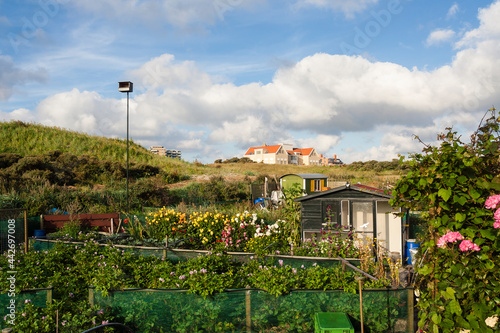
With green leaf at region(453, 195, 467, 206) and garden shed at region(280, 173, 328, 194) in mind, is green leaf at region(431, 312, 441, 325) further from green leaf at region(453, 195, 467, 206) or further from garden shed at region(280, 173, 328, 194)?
garden shed at region(280, 173, 328, 194)

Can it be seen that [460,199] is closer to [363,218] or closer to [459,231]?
[459,231]

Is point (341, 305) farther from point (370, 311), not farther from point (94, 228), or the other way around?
point (94, 228)

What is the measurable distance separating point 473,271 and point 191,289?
286cm

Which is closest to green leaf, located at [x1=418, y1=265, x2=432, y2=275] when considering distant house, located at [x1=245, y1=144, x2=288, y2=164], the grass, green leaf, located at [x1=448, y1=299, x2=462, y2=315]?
green leaf, located at [x1=448, y1=299, x2=462, y2=315]

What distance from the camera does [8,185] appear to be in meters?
15.4

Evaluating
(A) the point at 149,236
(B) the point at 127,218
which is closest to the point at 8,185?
(B) the point at 127,218

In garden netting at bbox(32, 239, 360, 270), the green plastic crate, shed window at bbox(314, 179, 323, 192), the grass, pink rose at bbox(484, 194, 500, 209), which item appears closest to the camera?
pink rose at bbox(484, 194, 500, 209)

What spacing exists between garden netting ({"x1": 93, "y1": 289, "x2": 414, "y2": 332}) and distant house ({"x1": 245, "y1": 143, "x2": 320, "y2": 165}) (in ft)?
195

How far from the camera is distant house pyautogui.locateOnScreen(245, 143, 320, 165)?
6719cm

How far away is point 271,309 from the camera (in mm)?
3973

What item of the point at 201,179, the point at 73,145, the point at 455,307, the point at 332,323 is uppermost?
the point at 73,145

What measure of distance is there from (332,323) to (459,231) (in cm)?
157

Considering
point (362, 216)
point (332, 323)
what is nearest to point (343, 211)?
point (362, 216)

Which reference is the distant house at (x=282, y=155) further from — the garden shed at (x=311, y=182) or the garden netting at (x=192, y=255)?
the garden netting at (x=192, y=255)
